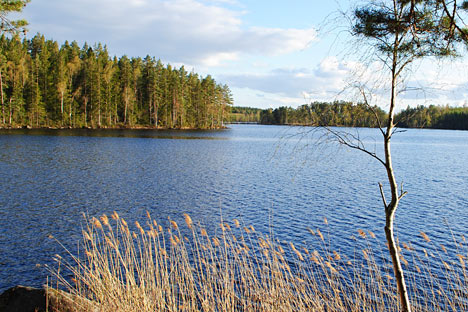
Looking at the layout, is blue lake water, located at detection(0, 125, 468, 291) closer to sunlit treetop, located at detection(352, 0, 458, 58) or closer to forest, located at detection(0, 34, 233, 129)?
sunlit treetop, located at detection(352, 0, 458, 58)

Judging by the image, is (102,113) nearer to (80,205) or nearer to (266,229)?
(80,205)

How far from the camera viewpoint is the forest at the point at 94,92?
235 ft

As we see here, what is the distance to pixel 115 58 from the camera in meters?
101

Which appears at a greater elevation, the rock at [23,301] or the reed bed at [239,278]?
the rock at [23,301]

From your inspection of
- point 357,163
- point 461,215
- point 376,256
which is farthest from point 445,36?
point 357,163

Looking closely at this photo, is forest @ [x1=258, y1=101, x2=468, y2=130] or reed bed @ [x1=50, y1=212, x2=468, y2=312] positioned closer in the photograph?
forest @ [x1=258, y1=101, x2=468, y2=130]

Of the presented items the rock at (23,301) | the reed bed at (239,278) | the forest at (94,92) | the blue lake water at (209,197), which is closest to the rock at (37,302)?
the rock at (23,301)

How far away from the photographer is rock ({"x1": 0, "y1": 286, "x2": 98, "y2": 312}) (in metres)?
5.67

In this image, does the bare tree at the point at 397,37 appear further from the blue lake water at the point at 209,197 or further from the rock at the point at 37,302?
the rock at the point at 37,302

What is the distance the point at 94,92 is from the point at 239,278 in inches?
3097

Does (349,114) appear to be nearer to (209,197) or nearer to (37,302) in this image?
(37,302)

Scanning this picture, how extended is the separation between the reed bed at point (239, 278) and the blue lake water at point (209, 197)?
4.35ft

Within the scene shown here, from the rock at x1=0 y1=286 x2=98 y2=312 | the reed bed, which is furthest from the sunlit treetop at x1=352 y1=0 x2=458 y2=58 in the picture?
the rock at x1=0 y1=286 x2=98 y2=312

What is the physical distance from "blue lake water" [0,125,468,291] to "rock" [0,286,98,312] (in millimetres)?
4559
